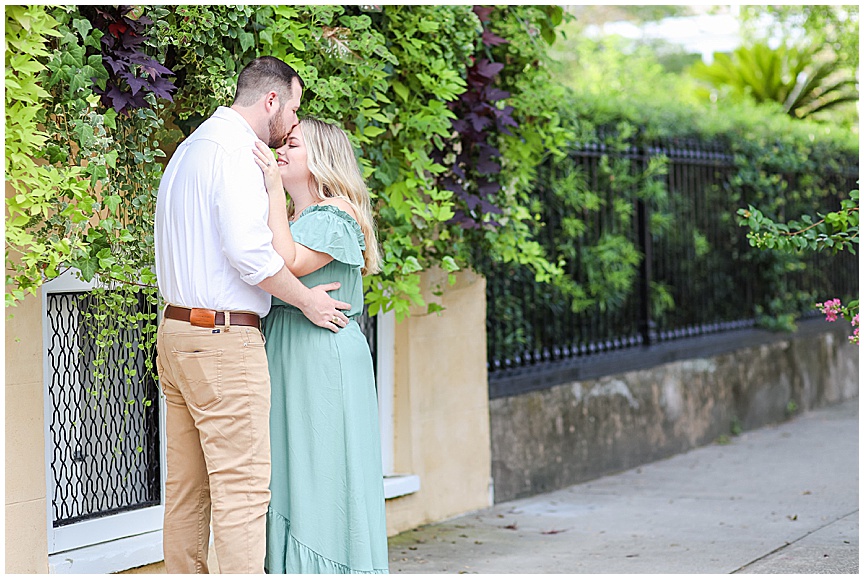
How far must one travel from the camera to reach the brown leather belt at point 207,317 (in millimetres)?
3486

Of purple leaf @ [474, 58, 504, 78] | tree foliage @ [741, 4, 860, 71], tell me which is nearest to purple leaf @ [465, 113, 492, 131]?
purple leaf @ [474, 58, 504, 78]

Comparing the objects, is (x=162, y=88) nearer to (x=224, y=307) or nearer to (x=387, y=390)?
(x=224, y=307)

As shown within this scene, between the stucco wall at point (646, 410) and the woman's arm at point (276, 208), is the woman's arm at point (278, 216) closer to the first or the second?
the woman's arm at point (276, 208)

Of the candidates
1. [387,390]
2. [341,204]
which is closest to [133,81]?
[341,204]

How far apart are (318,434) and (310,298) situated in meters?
0.46

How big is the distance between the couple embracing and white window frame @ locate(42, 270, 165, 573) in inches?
26.9

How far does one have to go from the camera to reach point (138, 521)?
4508 millimetres

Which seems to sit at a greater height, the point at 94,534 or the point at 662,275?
the point at 662,275

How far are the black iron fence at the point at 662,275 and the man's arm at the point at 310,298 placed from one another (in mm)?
2705

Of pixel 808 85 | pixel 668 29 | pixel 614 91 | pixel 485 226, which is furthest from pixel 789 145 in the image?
pixel 668 29

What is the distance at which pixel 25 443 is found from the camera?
397cm

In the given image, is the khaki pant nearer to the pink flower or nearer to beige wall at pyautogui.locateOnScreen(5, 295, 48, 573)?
beige wall at pyautogui.locateOnScreen(5, 295, 48, 573)

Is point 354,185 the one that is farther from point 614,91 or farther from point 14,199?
point 614,91

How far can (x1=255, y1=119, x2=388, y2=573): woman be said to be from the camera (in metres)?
3.69
